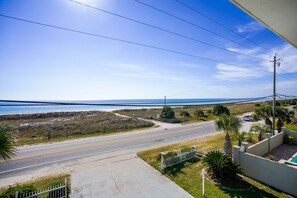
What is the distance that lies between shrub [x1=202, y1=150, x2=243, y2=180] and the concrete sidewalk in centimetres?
274

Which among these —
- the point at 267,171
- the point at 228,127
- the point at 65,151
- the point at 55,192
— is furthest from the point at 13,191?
the point at 267,171

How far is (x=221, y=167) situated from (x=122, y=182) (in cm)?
623

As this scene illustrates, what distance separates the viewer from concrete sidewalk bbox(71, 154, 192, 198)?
342 inches

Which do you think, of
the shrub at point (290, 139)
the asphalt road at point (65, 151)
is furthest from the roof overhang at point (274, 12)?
the shrub at point (290, 139)

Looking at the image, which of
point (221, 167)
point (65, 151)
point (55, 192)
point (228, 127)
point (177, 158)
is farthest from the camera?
point (65, 151)

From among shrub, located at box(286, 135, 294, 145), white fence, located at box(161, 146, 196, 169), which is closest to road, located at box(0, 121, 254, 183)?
white fence, located at box(161, 146, 196, 169)

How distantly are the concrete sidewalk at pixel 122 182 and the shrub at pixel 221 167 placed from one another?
274 centimetres

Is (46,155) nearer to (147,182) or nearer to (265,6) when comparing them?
(147,182)

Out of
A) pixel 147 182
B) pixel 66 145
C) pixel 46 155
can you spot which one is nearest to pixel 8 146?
pixel 147 182

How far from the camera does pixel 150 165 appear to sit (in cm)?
1222

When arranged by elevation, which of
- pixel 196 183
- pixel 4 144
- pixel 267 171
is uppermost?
pixel 4 144

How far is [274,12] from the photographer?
1.75 m

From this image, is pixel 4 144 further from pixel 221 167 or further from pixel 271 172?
pixel 271 172

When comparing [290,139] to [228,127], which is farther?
[290,139]
